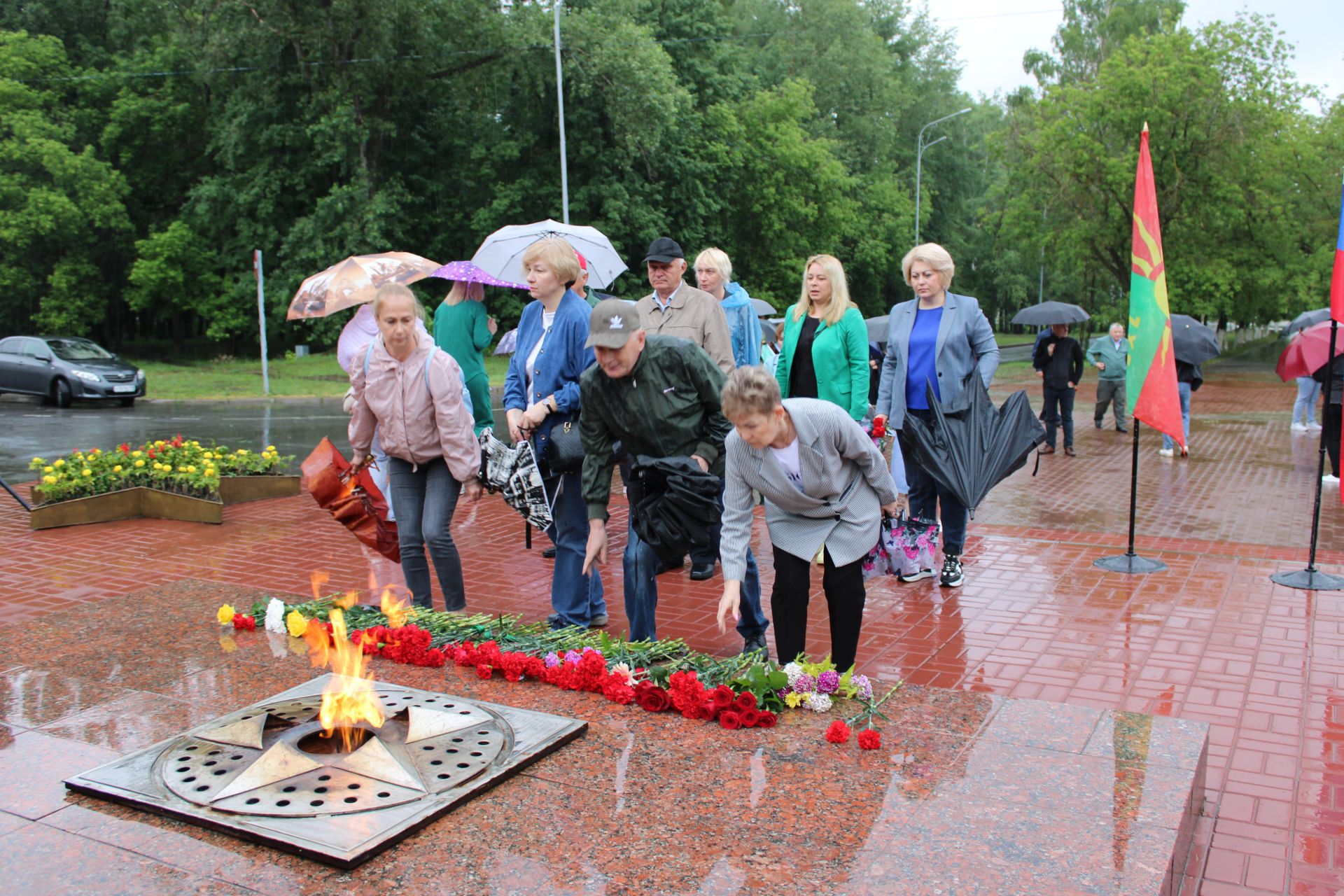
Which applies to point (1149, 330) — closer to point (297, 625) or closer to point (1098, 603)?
point (1098, 603)

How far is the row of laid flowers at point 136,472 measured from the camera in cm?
836

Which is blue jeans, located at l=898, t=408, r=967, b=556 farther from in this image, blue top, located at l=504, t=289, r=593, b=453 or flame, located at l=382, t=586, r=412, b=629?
flame, located at l=382, t=586, r=412, b=629

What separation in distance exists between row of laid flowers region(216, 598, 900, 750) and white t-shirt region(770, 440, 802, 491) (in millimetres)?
659

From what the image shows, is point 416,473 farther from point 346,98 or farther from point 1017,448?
point 346,98

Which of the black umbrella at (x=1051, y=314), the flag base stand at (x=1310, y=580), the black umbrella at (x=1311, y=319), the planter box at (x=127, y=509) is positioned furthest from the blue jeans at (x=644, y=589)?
the black umbrella at (x=1311, y=319)

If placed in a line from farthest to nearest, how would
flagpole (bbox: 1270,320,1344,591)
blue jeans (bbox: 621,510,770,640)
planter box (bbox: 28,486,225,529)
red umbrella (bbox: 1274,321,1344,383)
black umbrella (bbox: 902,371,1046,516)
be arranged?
red umbrella (bbox: 1274,321,1344,383)
planter box (bbox: 28,486,225,529)
flagpole (bbox: 1270,320,1344,591)
black umbrella (bbox: 902,371,1046,516)
blue jeans (bbox: 621,510,770,640)

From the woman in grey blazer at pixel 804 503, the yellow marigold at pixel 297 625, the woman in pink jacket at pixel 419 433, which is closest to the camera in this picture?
the woman in grey blazer at pixel 804 503

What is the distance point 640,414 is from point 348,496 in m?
1.97

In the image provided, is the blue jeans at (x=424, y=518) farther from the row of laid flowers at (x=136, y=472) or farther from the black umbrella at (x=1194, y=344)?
the black umbrella at (x=1194, y=344)

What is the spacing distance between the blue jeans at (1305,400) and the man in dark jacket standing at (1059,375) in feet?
10.7

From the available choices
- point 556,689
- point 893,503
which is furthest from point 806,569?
point 556,689

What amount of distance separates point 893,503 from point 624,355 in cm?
118

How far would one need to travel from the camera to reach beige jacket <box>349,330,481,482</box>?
504 centimetres

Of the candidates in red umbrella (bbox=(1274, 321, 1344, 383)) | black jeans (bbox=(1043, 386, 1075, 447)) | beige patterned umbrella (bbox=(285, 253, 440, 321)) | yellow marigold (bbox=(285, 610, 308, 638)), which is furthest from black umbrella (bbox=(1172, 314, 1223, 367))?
yellow marigold (bbox=(285, 610, 308, 638))
